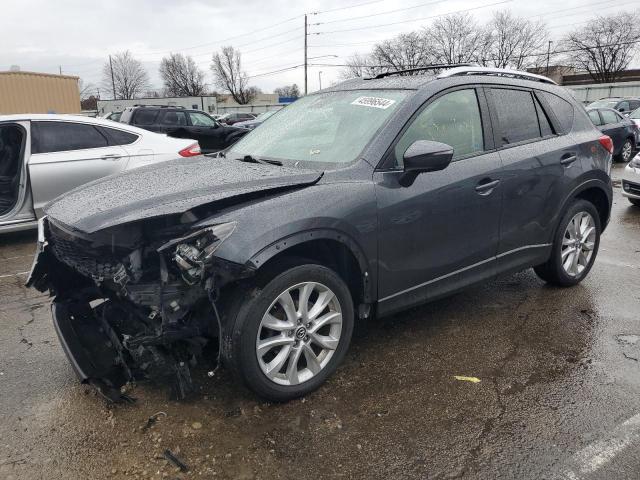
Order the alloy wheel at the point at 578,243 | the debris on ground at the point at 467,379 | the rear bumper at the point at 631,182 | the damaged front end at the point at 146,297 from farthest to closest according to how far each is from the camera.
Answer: the rear bumper at the point at 631,182 < the alloy wheel at the point at 578,243 < the debris on ground at the point at 467,379 < the damaged front end at the point at 146,297

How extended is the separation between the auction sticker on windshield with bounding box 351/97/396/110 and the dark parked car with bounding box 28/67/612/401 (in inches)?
0.6

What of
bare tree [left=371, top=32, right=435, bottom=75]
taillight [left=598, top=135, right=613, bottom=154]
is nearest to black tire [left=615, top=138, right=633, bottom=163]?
taillight [left=598, top=135, right=613, bottom=154]

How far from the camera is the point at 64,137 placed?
6.23 meters

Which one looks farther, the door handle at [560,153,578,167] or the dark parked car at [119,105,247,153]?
the dark parked car at [119,105,247,153]

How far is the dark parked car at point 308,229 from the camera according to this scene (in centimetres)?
260

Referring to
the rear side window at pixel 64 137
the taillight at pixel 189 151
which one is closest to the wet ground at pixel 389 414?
the rear side window at pixel 64 137

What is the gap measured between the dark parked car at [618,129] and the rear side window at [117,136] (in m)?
12.3

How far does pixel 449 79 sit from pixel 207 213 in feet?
6.63

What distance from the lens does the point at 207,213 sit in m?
2.66

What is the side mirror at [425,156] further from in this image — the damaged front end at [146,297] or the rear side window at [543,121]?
the rear side window at [543,121]

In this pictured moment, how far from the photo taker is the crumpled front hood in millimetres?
2584

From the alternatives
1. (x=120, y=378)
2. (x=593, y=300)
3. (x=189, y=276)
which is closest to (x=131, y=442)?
(x=120, y=378)

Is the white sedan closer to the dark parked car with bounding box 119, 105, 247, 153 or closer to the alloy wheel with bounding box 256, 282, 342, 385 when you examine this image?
the alloy wheel with bounding box 256, 282, 342, 385

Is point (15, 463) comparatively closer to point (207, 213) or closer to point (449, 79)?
point (207, 213)
